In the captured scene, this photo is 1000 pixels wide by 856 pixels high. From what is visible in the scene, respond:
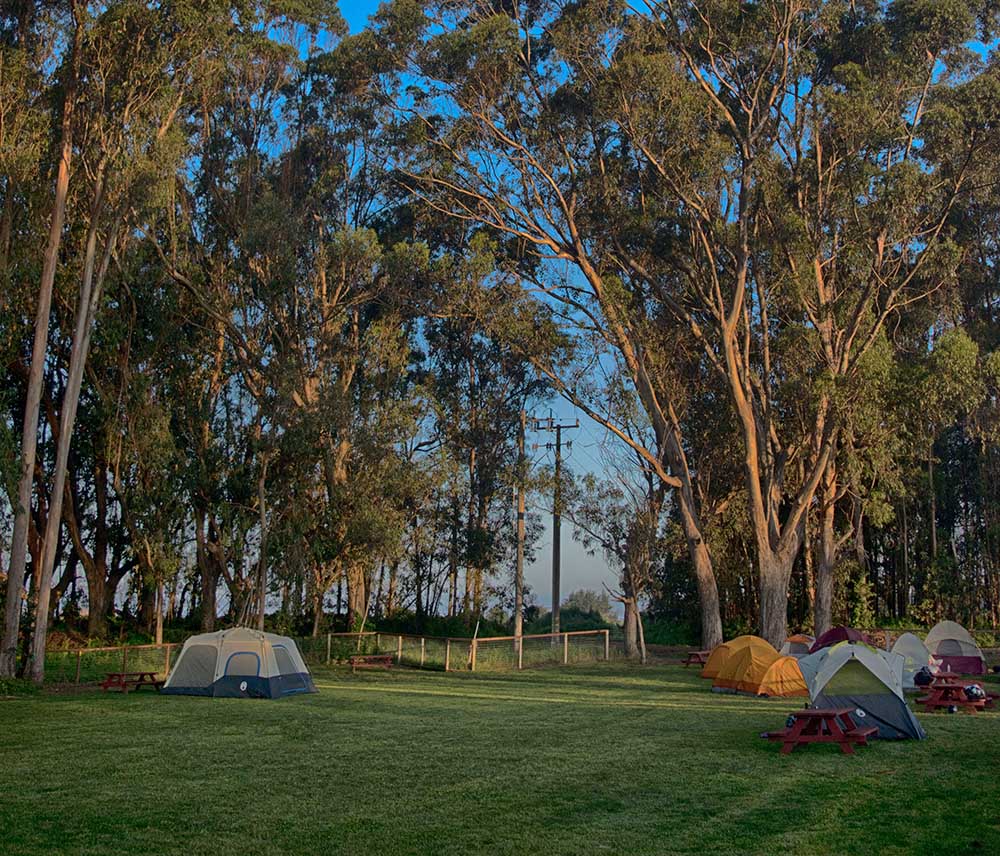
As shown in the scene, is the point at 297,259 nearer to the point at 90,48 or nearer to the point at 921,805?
the point at 90,48

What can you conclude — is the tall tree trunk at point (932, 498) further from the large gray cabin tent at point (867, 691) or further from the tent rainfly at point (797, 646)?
the large gray cabin tent at point (867, 691)

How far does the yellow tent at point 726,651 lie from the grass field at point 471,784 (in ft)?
16.3

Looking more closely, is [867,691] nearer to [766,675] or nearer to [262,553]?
[766,675]

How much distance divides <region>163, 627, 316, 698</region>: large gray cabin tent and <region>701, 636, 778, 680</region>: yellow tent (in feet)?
28.5

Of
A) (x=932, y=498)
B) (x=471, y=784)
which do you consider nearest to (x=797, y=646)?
(x=932, y=498)

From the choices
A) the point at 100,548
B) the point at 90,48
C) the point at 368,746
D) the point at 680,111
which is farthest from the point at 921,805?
the point at 100,548

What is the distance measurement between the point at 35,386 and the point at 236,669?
7.38 metres

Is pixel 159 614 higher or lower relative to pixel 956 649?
higher

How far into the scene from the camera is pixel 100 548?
100 feet

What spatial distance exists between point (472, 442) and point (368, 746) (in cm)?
2512

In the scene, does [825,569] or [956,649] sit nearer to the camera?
[956,649]

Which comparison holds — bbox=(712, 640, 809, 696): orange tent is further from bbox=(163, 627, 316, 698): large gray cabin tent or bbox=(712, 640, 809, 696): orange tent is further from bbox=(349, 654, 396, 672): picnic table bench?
bbox=(349, 654, 396, 672): picnic table bench

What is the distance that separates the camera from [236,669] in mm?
18062

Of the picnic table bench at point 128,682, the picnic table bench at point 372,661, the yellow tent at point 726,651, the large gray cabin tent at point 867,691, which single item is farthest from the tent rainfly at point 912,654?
the picnic table bench at point 128,682
